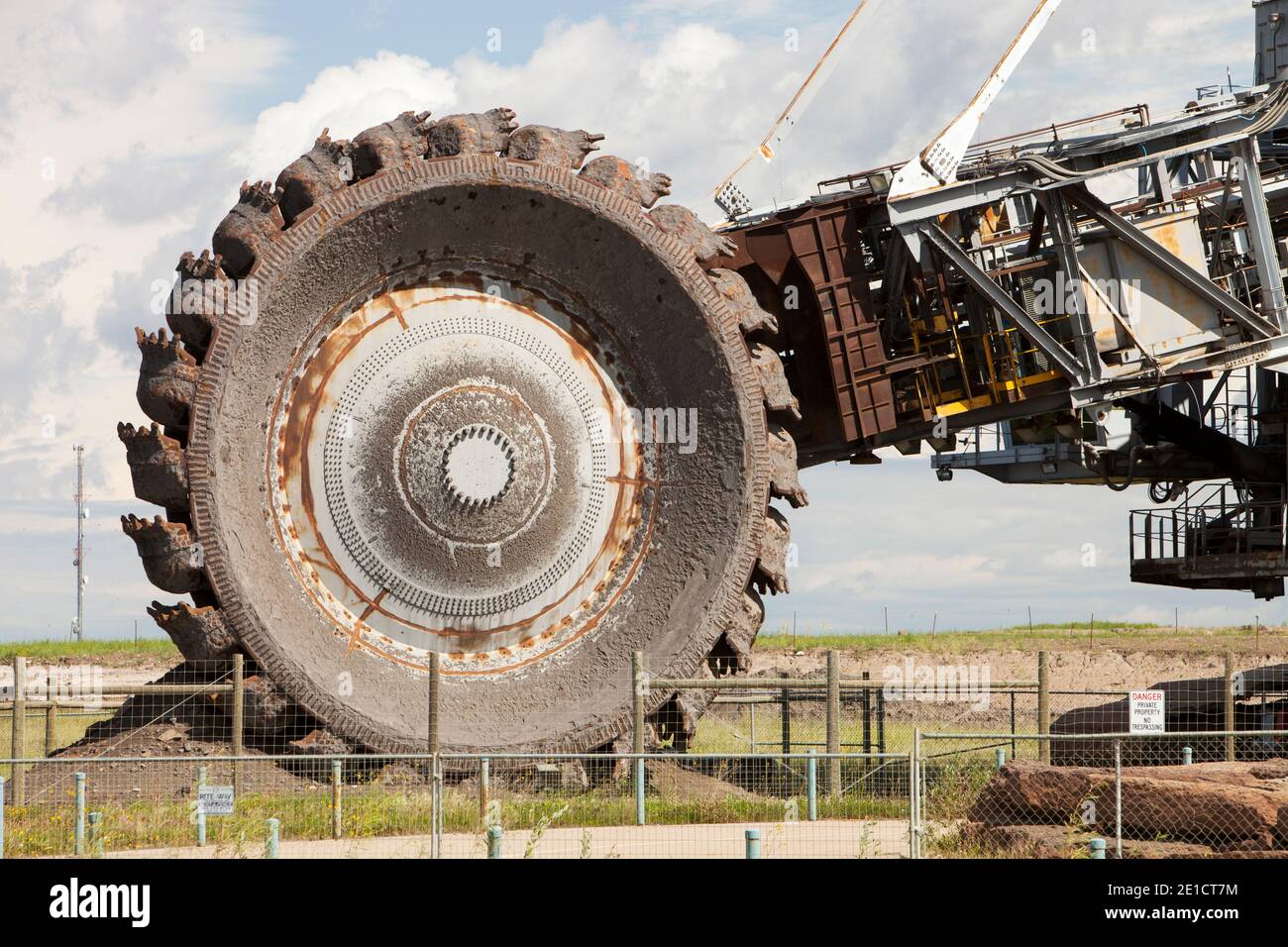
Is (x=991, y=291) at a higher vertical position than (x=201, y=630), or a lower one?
higher

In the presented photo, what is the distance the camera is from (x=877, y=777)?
18516 millimetres

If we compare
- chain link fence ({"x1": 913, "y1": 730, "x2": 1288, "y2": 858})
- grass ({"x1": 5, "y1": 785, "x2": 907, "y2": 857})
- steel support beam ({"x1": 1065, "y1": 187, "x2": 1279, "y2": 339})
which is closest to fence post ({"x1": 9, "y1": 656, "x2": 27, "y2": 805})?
grass ({"x1": 5, "y1": 785, "x2": 907, "y2": 857})

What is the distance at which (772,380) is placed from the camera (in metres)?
17.5

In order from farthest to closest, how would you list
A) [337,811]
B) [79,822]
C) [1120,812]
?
[337,811]
[79,822]
[1120,812]

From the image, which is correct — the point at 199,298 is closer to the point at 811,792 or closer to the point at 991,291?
the point at 811,792

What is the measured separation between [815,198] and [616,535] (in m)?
4.81

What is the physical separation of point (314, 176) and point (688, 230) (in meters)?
4.09

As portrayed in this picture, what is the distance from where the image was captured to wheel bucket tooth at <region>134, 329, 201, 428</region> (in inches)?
625

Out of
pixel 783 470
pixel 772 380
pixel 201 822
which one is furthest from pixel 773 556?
pixel 201 822

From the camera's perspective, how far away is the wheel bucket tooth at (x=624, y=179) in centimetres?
1731

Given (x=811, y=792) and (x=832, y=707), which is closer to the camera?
(x=811, y=792)

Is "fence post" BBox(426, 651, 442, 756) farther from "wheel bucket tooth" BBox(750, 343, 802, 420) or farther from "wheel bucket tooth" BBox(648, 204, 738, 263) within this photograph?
"wheel bucket tooth" BBox(648, 204, 738, 263)
